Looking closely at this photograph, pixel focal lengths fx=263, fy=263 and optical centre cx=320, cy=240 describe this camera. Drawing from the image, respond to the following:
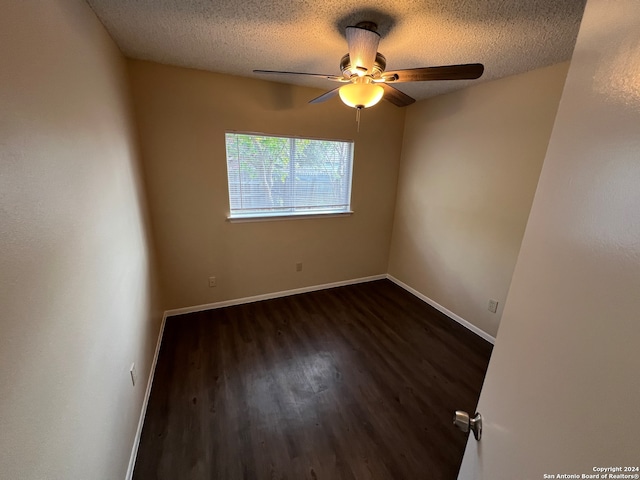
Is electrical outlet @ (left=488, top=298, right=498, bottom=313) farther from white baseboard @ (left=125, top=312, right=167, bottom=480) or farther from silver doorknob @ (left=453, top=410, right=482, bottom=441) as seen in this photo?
white baseboard @ (left=125, top=312, right=167, bottom=480)

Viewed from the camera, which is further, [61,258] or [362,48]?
[362,48]

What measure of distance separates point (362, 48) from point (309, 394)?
220 centimetres

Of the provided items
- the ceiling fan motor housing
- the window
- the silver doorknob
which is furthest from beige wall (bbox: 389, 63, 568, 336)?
the silver doorknob

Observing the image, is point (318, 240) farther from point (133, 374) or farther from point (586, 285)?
point (586, 285)

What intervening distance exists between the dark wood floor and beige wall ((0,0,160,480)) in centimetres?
35

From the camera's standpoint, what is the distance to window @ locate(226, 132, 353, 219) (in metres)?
2.66

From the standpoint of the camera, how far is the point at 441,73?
1.42 m

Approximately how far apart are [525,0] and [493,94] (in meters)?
1.19

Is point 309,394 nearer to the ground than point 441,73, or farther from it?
nearer to the ground

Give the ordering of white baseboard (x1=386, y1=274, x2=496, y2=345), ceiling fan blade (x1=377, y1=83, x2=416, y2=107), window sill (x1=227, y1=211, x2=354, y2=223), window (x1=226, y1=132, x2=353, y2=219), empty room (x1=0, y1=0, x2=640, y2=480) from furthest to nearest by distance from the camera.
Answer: window sill (x1=227, y1=211, x2=354, y2=223) → window (x1=226, y1=132, x2=353, y2=219) → white baseboard (x1=386, y1=274, x2=496, y2=345) → ceiling fan blade (x1=377, y1=83, x2=416, y2=107) → empty room (x1=0, y1=0, x2=640, y2=480)

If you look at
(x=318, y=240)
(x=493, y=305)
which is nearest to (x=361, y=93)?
(x=318, y=240)

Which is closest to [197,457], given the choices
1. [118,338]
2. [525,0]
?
[118,338]

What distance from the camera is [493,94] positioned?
2305mm

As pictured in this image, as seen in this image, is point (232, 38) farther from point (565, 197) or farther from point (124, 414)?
point (124, 414)
